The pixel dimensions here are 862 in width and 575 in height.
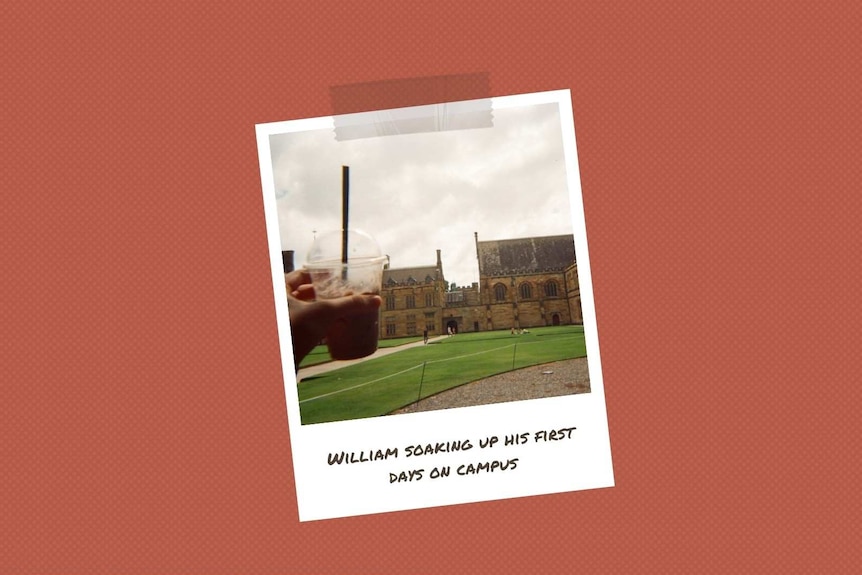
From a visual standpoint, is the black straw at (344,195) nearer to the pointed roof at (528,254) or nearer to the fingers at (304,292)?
the fingers at (304,292)

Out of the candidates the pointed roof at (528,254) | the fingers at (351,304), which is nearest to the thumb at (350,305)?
the fingers at (351,304)

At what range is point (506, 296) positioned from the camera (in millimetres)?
3273

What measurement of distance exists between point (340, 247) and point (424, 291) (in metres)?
0.67

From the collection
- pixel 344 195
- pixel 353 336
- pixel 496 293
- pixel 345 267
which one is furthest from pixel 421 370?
pixel 344 195

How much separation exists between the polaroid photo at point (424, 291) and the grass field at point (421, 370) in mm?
14

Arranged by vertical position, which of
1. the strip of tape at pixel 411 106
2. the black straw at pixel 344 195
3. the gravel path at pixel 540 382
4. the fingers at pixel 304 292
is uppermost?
the strip of tape at pixel 411 106

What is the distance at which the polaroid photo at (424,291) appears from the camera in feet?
10.2

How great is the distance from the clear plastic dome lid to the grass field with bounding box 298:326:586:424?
0.76 meters

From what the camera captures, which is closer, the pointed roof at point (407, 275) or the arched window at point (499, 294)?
the pointed roof at point (407, 275)

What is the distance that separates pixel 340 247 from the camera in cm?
308

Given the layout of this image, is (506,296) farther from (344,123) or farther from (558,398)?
(344,123)

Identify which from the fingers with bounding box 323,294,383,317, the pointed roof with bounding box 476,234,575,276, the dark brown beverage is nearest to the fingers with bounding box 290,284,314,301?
the fingers with bounding box 323,294,383,317

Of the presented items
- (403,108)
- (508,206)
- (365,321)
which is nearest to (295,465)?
(365,321)

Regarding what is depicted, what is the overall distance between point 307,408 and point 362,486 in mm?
679
